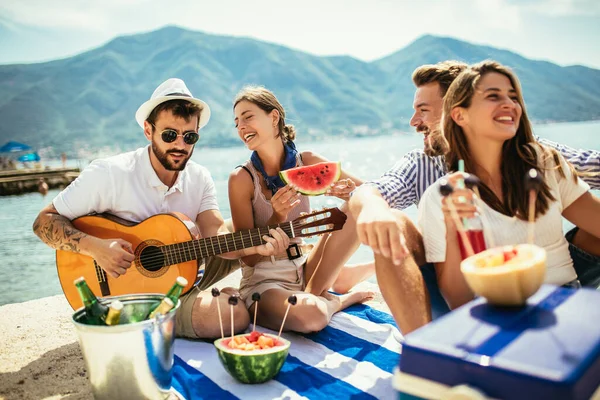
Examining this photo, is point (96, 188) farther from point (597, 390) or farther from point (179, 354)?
point (597, 390)

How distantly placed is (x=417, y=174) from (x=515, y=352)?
209 cm

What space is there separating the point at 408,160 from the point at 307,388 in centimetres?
173

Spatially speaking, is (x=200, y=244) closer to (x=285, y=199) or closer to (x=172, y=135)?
(x=285, y=199)

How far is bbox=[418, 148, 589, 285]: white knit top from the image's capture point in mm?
2713

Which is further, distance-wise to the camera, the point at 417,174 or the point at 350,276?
the point at 350,276

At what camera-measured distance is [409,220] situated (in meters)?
3.02

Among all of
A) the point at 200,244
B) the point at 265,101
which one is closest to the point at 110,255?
the point at 200,244

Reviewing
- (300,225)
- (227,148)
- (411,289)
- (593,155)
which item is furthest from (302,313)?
(227,148)

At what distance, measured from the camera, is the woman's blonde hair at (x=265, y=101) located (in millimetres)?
4512

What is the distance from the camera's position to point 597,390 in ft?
5.28

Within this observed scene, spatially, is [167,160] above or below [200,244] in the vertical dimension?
above

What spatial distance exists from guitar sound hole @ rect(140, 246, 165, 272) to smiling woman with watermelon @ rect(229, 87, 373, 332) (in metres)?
0.69

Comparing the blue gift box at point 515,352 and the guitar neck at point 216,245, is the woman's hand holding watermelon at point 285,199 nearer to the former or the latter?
the guitar neck at point 216,245

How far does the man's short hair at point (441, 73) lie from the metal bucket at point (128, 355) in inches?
107
